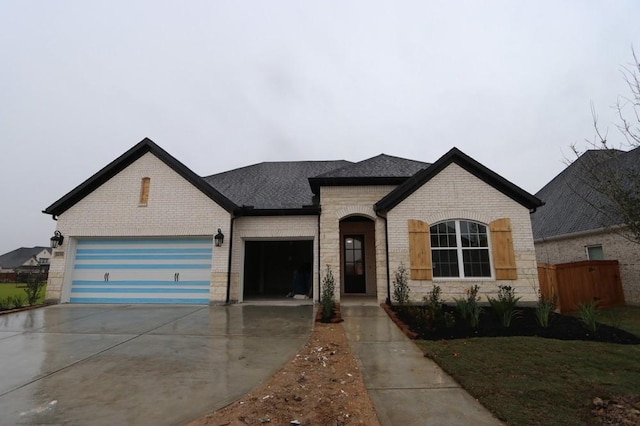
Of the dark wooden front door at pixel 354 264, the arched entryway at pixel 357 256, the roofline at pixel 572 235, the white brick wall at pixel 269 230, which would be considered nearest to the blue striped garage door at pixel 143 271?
the white brick wall at pixel 269 230

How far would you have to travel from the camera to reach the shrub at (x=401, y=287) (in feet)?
29.6

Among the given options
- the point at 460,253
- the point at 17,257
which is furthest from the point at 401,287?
the point at 17,257

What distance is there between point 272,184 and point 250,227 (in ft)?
11.2

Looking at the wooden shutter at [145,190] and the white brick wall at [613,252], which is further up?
the wooden shutter at [145,190]

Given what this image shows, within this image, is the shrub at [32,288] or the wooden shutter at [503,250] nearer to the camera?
the wooden shutter at [503,250]

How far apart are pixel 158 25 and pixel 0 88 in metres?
10.3

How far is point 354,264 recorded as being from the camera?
499 inches

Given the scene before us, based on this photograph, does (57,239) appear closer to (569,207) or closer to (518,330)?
(518,330)

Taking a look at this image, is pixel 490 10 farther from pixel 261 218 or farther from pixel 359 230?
pixel 261 218

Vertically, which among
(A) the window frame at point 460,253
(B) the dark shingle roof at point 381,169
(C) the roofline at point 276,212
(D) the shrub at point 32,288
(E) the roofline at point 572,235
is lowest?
(D) the shrub at point 32,288

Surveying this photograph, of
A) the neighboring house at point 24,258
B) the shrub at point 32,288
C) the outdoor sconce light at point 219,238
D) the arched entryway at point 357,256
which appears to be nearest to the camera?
the shrub at point 32,288

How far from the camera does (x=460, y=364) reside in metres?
4.24

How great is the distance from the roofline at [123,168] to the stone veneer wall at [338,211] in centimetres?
331

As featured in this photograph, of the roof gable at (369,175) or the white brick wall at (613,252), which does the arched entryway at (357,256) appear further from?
the white brick wall at (613,252)
